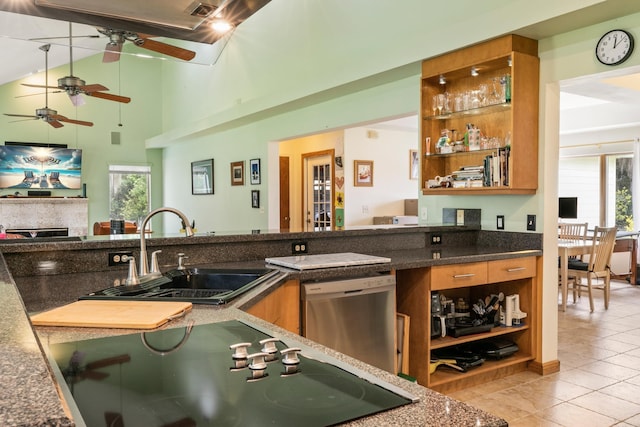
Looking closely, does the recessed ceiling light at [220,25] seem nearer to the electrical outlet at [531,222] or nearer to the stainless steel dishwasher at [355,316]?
the stainless steel dishwasher at [355,316]

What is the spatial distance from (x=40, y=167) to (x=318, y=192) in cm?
518

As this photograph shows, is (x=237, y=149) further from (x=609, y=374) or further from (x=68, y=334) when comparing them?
(x=68, y=334)

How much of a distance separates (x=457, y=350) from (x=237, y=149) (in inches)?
193

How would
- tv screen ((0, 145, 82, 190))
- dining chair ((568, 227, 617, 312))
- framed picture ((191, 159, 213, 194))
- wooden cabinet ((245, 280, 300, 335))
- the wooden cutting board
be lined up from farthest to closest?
tv screen ((0, 145, 82, 190)), framed picture ((191, 159, 213, 194)), dining chair ((568, 227, 617, 312)), wooden cabinet ((245, 280, 300, 335)), the wooden cutting board

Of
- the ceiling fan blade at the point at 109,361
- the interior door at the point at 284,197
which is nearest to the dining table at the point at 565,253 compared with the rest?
the interior door at the point at 284,197

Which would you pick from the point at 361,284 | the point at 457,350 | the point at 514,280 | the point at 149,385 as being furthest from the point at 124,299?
the point at 514,280

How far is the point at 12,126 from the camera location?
8.92 m

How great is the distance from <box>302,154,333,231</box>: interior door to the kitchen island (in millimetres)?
4038

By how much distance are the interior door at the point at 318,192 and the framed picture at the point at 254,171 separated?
1.31 metres

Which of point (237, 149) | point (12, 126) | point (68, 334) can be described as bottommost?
point (68, 334)

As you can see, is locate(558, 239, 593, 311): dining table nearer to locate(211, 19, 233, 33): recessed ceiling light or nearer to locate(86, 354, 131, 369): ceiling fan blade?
locate(211, 19, 233, 33): recessed ceiling light

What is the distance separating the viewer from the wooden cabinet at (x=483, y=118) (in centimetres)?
340

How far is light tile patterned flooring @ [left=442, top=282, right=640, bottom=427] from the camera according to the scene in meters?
2.82

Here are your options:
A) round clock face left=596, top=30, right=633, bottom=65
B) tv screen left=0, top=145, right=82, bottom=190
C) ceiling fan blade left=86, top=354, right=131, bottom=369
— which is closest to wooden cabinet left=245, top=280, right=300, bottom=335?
ceiling fan blade left=86, top=354, right=131, bottom=369
